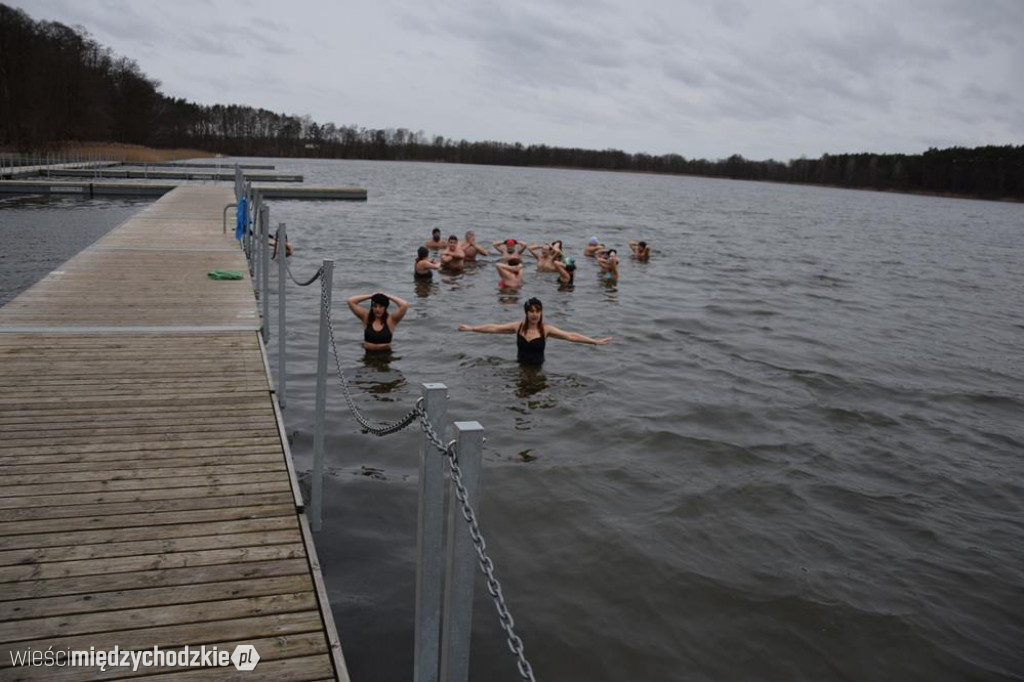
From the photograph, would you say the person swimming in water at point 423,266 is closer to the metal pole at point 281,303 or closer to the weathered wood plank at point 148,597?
the metal pole at point 281,303

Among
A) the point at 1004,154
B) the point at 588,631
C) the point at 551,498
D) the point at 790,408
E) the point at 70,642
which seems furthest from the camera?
the point at 1004,154

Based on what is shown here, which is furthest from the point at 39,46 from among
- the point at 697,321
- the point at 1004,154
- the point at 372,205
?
the point at 1004,154

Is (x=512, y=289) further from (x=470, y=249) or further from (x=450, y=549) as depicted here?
(x=450, y=549)

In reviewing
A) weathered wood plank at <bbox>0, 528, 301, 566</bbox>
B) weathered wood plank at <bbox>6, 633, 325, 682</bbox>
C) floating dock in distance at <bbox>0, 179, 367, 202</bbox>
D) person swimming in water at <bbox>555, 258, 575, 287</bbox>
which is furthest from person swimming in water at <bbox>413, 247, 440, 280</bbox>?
floating dock in distance at <bbox>0, 179, 367, 202</bbox>

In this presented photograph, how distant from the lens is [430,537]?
304cm

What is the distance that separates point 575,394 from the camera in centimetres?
1098

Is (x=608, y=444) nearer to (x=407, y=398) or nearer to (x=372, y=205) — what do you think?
(x=407, y=398)

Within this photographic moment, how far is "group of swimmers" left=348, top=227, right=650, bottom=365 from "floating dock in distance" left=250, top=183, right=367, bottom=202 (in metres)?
17.0

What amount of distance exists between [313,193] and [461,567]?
40773 millimetres

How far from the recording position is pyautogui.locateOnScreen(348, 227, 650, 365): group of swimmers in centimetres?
1189

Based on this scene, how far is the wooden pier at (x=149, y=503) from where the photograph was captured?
360 centimetres

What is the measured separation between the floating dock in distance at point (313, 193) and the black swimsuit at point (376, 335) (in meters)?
29.6

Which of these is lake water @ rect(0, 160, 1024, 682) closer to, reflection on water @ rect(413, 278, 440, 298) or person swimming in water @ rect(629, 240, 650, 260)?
reflection on water @ rect(413, 278, 440, 298)

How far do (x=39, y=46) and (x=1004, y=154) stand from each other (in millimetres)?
156479
